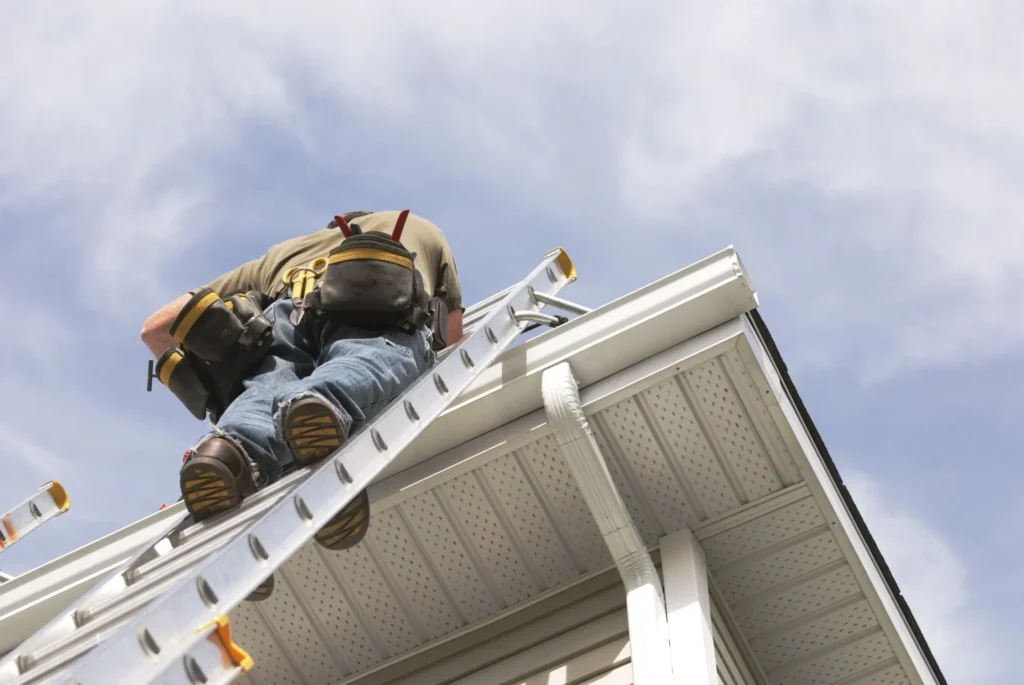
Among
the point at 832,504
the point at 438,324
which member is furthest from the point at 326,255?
the point at 832,504

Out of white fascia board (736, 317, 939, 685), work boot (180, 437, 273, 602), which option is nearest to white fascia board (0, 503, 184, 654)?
work boot (180, 437, 273, 602)

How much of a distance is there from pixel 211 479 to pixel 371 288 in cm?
86

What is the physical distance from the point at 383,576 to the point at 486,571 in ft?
1.21

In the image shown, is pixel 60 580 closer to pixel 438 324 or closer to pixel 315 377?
pixel 438 324

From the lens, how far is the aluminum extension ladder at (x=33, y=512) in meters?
6.75

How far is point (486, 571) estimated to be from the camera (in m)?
4.56

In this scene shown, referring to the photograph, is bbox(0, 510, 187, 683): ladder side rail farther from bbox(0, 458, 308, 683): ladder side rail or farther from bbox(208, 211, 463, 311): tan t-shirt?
bbox(208, 211, 463, 311): tan t-shirt

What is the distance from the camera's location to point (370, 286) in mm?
3908

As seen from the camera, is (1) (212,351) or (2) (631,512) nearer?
(1) (212,351)

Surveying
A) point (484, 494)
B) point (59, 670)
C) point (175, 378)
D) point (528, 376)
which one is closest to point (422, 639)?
point (484, 494)

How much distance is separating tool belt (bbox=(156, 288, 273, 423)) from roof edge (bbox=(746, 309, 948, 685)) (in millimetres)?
1629

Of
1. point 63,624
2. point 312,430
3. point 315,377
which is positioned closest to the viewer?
point 63,624

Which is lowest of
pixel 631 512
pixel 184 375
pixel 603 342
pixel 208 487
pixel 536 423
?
pixel 208 487

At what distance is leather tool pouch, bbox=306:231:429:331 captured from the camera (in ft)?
12.8
